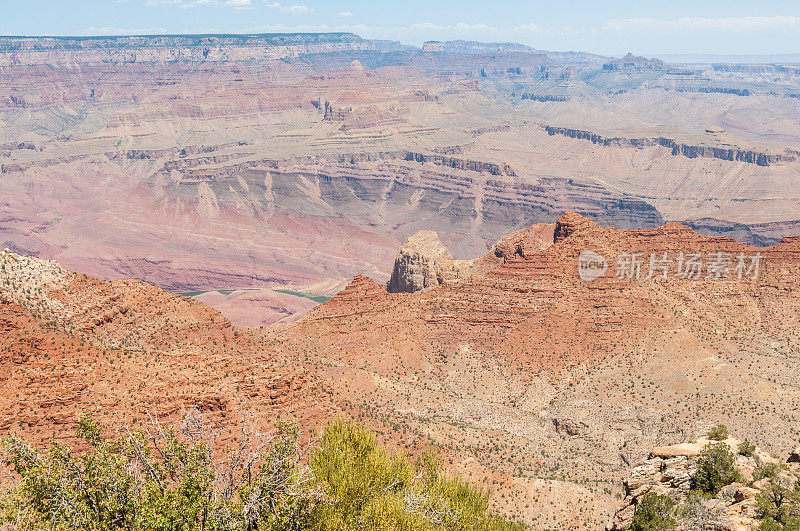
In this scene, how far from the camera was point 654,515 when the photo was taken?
27.9m

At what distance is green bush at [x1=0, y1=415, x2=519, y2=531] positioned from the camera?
1981 centimetres

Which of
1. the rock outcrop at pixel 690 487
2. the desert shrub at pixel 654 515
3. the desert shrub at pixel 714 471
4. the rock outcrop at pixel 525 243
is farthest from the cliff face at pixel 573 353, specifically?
the desert shrub at pixel 654 515

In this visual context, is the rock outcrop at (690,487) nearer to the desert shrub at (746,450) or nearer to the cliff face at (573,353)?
the desert shrub at (746,450)

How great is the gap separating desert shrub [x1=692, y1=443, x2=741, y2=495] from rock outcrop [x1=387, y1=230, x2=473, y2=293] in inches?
2141

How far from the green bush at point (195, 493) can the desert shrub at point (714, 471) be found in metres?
13.4

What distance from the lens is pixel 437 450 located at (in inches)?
1665

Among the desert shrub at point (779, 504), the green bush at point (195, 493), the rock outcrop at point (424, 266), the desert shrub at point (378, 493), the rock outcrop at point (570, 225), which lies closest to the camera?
the green bush at point (195, 493)

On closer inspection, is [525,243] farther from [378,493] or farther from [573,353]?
[378,493]

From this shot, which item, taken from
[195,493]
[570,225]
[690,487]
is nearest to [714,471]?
[690,487]

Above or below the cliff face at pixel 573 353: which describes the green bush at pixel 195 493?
above

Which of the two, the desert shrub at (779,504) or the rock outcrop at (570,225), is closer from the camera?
the desert shrub at (779,504)

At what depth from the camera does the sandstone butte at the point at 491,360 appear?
1505 inches

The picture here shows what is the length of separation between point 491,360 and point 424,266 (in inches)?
898

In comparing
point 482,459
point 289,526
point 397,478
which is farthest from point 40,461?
point 482,459
